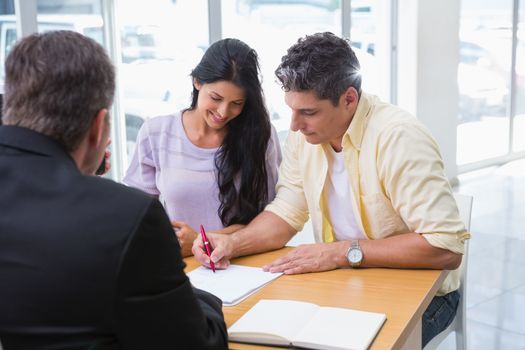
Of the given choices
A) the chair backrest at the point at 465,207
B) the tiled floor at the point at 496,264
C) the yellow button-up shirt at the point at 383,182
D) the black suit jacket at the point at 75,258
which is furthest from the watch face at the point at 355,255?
the tiled floor at the point at 496,264

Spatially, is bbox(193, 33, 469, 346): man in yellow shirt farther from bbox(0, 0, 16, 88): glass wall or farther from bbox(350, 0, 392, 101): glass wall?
bbox(350, 0, 392, 101): glass wall

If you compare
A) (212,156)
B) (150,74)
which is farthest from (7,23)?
(212,156)

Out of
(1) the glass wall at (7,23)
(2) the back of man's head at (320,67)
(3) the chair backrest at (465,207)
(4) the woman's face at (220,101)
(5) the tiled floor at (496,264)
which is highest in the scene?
(1) the glass wall at (7,23)

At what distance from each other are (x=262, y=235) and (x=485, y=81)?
587 cm

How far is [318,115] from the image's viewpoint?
73.5 inches

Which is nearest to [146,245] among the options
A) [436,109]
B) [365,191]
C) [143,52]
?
[365,191]

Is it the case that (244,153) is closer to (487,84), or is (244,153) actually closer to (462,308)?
(462,308)

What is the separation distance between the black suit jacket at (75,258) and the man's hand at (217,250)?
0.77m

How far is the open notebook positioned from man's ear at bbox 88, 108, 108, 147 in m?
0.50

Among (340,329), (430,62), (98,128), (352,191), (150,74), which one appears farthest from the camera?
(430,62)

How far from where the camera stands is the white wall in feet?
17.9

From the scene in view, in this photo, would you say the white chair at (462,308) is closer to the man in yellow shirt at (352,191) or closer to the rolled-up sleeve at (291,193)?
the man in yellow shirt at (352,191)

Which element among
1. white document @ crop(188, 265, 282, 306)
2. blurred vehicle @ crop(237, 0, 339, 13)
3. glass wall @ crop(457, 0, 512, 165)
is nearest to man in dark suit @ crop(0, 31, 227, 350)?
white document @ crop(188, 265, 282, 306)

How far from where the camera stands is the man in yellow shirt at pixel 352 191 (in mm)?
1733
